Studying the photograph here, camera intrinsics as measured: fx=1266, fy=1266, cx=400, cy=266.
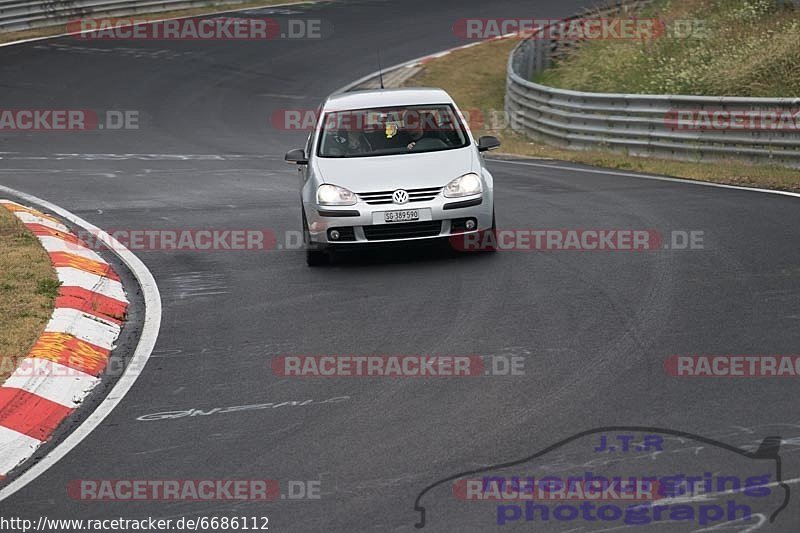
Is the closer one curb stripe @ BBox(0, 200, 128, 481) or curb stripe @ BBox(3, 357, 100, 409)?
curb stripe @ BBox(0, 200, 128, 481)

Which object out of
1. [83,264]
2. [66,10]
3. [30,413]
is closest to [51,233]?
[83,264]

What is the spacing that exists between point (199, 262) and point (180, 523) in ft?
22.4

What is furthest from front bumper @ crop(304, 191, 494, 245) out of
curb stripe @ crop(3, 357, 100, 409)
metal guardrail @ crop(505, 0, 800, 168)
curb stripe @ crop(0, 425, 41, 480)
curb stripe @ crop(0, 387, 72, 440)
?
metal guardrail @ crop(505, 0, 800, 168)

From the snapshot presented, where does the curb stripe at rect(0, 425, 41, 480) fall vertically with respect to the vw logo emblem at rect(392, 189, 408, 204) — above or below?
above

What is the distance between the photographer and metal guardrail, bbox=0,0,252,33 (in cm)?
3706

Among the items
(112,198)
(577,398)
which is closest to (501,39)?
(112,198)

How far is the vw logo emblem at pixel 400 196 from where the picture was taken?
1154cm

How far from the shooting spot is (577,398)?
7449 mm

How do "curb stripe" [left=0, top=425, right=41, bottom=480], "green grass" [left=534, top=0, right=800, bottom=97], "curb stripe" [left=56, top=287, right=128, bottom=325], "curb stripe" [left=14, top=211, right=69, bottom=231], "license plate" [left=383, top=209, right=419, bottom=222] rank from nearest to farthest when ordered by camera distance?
"curb stripe" [left=0, top=425, right=41, bottom=480]
"curb stripe" [left=56, top=287, right=128, bottom=325]
"license plate" [left=383, top=209, right=419, bottom=222]
"curb stripe" [left=14, top=211, right=69, bottom=231]
"green grass" [left=534, top=0, right=800, bottom=97]

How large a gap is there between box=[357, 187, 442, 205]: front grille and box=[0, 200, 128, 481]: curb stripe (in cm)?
239

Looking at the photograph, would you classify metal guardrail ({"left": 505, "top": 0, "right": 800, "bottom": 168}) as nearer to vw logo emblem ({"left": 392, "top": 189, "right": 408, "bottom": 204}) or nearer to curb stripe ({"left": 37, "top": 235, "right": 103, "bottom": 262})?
vw logo emblem ({"left": 392, "top": 189, "right": 408, "bottom": 204})

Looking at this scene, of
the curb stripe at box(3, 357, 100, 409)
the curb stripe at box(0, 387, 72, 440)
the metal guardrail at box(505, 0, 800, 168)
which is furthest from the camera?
the metal guardrail at box(505, 0, 800, 168)

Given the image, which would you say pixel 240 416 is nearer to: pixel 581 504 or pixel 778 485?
pixel 581 504

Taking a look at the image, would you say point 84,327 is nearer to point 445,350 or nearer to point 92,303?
point 92,303
